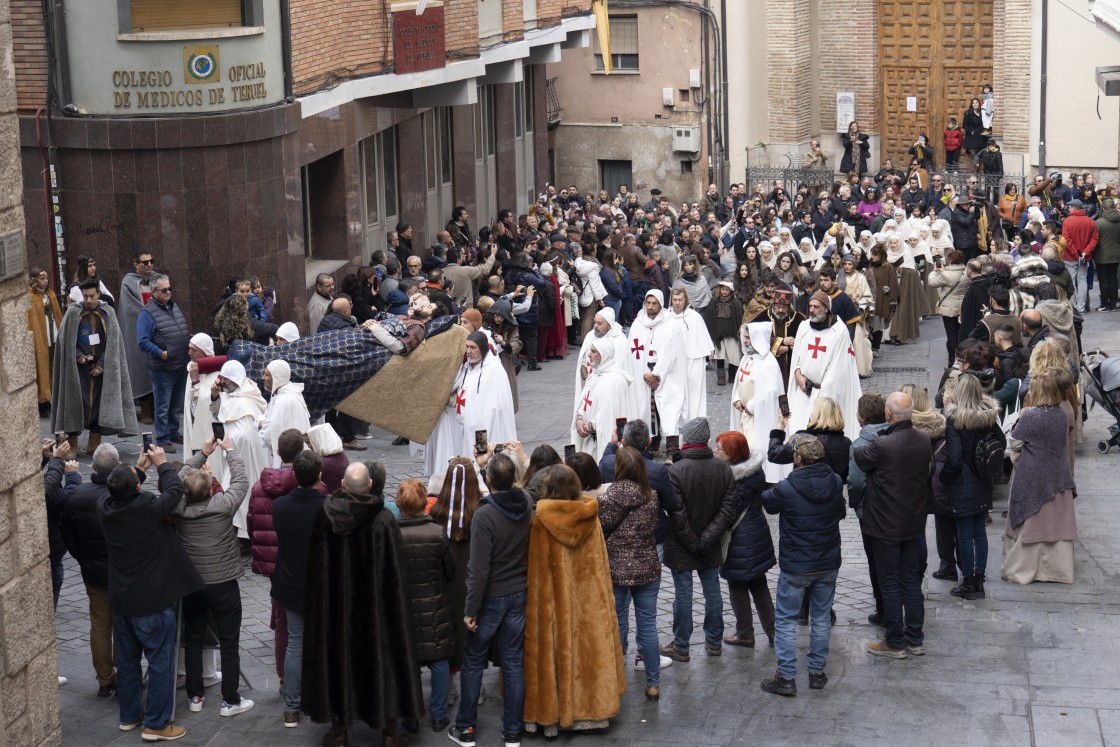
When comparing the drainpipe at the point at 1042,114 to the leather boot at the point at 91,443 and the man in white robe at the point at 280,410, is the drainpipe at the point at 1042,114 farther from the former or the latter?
the man in white robe at the point at 280,410

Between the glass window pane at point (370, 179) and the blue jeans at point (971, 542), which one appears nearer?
the blue jeans at point (971, 542)

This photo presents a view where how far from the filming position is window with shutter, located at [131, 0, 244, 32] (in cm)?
1756

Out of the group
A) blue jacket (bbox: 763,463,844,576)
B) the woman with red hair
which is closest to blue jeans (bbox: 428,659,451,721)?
the woman with red hair

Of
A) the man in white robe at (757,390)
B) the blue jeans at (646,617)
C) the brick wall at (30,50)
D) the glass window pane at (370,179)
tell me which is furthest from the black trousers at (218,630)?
the glass window pane at (370,179)

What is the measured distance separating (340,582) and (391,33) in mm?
13844

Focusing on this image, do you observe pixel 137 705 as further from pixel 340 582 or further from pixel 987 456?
pixel 987 456

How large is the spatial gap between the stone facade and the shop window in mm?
28240

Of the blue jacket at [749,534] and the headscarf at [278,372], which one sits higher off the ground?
the headscarf at [278,372]

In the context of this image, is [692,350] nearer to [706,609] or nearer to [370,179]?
[706,609]

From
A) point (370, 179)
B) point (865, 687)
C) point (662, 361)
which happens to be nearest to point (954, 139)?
point (370, 179)

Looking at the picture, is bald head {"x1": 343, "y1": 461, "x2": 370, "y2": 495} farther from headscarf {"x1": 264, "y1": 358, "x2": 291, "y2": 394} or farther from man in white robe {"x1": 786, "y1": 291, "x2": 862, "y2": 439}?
man in white robe {"x1": 786, "y1": 291, "x2": 862, "y2": 439}

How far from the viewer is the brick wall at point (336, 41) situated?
19.5 m

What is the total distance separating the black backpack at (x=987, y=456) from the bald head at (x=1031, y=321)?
11.2 feet

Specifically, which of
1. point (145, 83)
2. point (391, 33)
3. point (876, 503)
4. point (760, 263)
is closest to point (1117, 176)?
point (760, 263)
